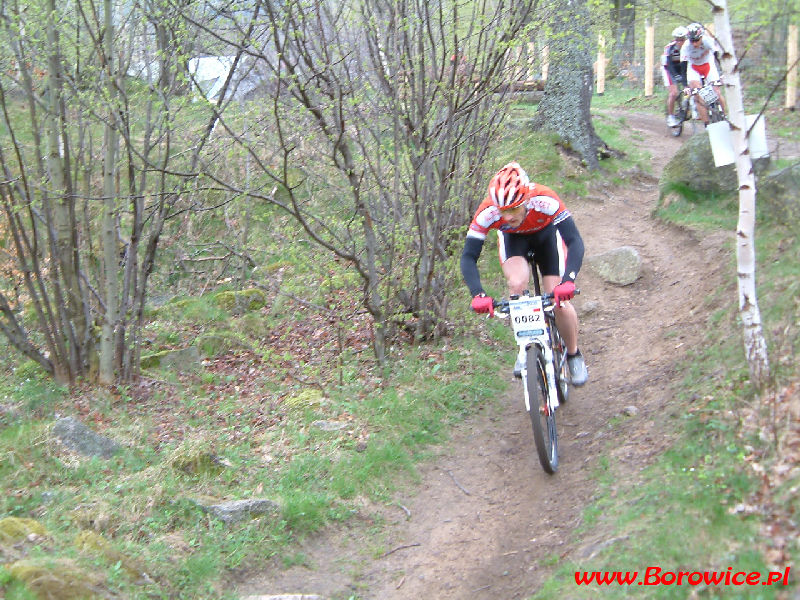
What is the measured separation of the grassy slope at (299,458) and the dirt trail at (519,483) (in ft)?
0.68

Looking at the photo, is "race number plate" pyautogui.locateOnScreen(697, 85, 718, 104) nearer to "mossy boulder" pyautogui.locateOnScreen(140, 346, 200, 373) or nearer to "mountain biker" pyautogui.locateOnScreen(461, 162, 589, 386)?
"mountain biker" pyautogui.locateOnScreen(461, 162, 589, 386)

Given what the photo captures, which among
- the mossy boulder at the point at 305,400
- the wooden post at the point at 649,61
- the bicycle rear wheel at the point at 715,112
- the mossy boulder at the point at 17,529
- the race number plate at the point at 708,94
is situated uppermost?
the wooden post at the point at 649,61

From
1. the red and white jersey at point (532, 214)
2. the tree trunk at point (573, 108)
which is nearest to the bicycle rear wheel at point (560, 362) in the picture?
the red and white jersey at point (532, 214)

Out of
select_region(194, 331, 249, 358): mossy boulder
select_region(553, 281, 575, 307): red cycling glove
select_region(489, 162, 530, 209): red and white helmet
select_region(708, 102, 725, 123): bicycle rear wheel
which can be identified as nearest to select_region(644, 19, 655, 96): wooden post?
select_region(708, 102, 725, 123): bicycle rear wheel

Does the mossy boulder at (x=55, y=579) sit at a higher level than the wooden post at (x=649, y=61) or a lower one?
lower

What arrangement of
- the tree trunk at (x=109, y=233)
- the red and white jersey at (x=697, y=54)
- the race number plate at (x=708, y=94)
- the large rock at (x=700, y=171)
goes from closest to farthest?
the tree trunk at (x=109, y=233), the large rock at (x=700, y=171), the race number plate at (x=708, y=94), the red and white jersey at (x=697, y=54)

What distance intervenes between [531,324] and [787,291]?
1985 mm

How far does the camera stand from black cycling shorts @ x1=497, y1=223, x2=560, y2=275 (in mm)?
5898

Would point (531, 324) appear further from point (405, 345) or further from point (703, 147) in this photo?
point (703, 147)

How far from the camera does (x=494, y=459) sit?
5.88m

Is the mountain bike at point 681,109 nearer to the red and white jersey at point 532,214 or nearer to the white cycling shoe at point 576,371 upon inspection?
the white cycling shoe at point 576,371

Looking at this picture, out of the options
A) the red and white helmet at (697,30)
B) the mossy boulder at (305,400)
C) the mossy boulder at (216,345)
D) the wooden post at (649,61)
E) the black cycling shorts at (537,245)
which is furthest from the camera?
the wooden post at (649,61)

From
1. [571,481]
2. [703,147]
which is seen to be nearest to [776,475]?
[571,481]

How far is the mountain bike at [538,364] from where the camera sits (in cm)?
499
